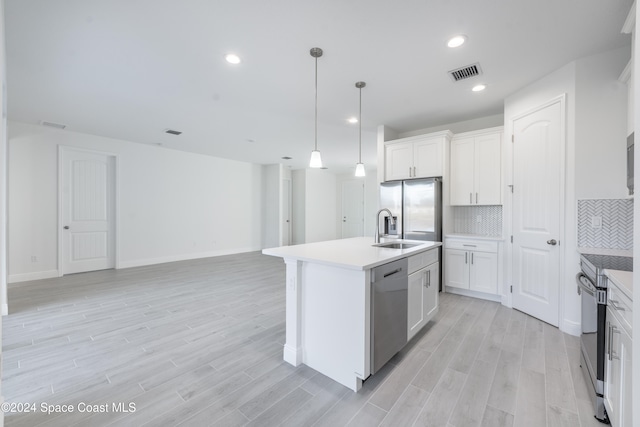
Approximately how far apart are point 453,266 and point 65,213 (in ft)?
22.1

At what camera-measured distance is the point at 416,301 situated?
2500mm

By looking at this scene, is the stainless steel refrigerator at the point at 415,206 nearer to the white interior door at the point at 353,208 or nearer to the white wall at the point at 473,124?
the white wall at the point at 473,124

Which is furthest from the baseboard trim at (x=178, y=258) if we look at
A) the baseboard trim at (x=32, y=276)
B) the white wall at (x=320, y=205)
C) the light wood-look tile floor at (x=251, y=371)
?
the light wood-look tile floor at (x=251, y=371)

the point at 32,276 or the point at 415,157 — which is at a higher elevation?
the point at 415,157

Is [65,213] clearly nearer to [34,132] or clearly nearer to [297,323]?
[34,132]

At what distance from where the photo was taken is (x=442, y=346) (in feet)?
8.08

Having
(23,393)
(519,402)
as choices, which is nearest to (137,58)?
(23,393)

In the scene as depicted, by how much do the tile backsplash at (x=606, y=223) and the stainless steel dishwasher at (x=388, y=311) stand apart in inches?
74.8

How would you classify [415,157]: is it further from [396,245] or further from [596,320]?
[596,320]

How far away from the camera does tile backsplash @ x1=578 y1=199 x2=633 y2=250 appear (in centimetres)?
244

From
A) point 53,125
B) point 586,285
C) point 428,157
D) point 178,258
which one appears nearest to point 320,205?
point 178,258

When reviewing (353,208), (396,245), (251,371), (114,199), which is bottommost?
(251,371)

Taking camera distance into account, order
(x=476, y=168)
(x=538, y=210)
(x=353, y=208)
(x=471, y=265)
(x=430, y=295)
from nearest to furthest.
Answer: (x=430, y=295) → (x=538, y=210) → (x=471, y=265) → (x=476, y=168) → (x=353, y=208)

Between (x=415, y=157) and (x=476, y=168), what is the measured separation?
2.80ft
